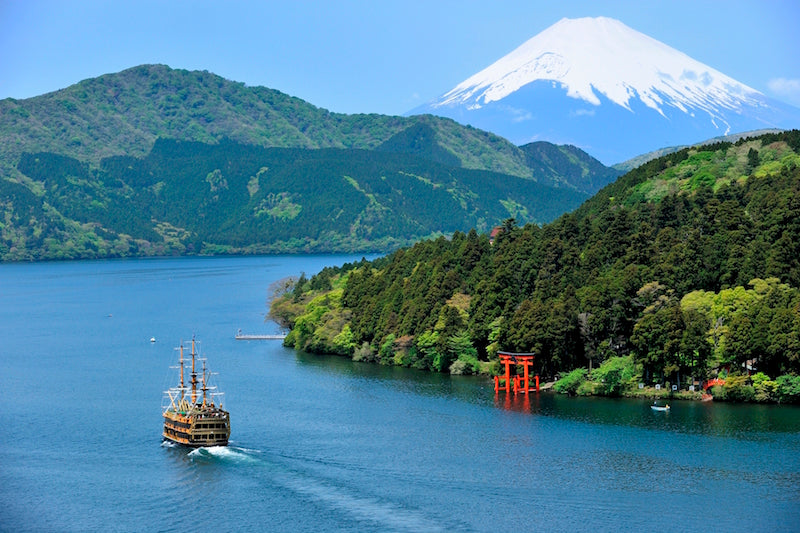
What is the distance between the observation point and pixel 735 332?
77.6 metres

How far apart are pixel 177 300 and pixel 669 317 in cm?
10184

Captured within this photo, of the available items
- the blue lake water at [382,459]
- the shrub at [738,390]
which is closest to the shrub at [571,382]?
the blue lake water at [382,459]

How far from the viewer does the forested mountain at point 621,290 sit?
260ft

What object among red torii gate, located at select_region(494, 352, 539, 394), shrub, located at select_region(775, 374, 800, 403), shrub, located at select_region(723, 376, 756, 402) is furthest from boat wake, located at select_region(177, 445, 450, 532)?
shrub, located at select_region(775, 374, 800, 403)

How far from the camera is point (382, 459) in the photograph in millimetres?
63844

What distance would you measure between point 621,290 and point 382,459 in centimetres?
2845

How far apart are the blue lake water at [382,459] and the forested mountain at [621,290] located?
412 centimetres

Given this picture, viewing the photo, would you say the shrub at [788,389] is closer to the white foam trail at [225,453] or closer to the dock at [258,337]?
the white foam trail at [225,453]

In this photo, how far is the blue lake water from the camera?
54125mm

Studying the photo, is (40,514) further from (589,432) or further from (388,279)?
(388,279)

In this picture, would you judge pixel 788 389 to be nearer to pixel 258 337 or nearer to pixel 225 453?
pixel 225 453

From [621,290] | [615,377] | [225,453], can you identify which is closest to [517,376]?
[615,377]

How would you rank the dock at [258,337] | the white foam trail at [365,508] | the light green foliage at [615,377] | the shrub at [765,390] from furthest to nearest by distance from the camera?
the dock at [258,337]
the light green foliage at [615,377]
the shrub at [765,390]
the white foam trail at [365,508]

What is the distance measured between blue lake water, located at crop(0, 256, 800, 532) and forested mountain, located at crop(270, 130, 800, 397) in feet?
13.5
